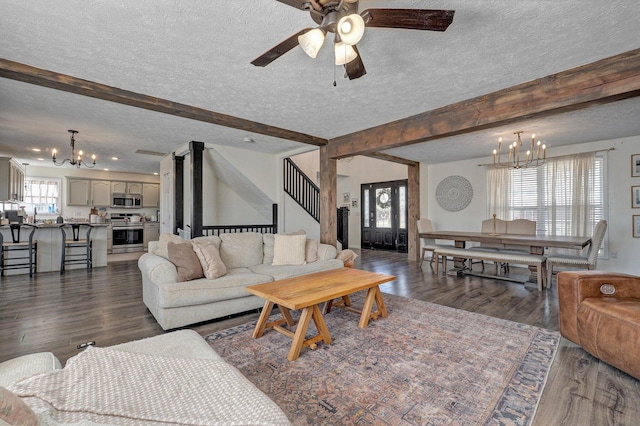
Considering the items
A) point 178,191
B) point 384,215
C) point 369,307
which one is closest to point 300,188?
point 178,191

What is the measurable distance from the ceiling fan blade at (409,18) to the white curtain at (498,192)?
560 centimetres

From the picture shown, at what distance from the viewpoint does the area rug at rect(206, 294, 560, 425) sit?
1.68 meters

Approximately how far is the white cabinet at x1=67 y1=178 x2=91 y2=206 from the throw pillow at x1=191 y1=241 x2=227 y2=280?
275 inches

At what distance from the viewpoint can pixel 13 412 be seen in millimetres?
605

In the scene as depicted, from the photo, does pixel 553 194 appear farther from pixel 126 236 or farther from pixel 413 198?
pixel 126 236

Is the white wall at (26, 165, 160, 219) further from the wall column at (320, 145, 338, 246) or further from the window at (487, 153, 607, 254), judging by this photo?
the window at (487, 153, 607, 254)

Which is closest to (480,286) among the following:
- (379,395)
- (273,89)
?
(379,395)

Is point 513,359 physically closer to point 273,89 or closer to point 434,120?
point 434,120

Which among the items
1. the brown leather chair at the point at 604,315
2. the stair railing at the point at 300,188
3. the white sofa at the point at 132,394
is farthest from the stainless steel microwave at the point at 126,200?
the brown leather chair at the point at 604,315

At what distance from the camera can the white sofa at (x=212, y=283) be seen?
279 centimetres

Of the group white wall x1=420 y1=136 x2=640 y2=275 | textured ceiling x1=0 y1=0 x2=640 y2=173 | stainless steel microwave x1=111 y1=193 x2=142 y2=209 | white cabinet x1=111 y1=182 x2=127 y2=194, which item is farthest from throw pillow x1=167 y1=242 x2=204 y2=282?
white cabinet x1=111 y1=182 x2=127 y2=194

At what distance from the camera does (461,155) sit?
6262 mm

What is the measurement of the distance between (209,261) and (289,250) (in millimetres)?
1085

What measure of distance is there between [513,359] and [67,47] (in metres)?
4.11
